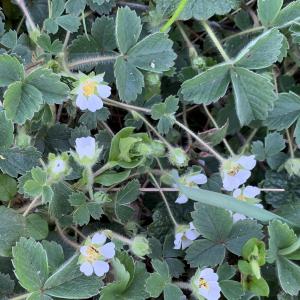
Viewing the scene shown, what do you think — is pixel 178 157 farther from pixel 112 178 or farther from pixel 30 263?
pixel 30 263

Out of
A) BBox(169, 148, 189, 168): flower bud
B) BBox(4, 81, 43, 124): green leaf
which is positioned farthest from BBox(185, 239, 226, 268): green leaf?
BBox(4, 81, 43, 124): green leaf

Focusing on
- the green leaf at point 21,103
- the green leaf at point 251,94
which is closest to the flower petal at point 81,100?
the green leaf at point 21,103

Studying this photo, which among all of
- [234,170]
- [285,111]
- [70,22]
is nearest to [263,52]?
[285,111]

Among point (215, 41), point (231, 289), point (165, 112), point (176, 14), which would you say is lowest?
point (231, 289)

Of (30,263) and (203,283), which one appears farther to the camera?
(203,283)

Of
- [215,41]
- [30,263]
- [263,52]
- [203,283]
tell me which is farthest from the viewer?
[215,41]

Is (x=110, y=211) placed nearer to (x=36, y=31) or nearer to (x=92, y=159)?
(x=92, y=159)

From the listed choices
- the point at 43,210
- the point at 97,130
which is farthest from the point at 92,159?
the point at 97,130
